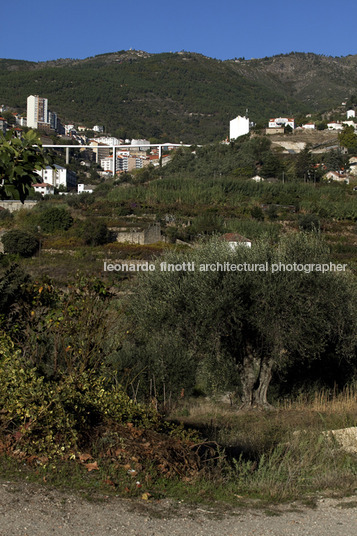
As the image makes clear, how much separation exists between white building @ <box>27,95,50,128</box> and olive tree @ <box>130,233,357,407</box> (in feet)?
369

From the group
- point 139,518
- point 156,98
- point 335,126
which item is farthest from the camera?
point 156,98

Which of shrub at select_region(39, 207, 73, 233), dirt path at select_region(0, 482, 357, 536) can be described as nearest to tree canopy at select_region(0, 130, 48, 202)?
dirt path at select_region(0, 482, 357, 536)

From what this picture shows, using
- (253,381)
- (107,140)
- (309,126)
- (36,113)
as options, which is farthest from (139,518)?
(107,140)

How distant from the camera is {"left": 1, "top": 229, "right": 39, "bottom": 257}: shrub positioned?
3769cm

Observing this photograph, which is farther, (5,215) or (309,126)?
(309,126)

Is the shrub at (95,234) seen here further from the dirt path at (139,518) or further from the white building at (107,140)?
the white building at (107,140)

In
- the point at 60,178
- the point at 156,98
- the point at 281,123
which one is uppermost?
the point at 156,98

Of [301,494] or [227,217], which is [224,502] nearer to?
[301,494]

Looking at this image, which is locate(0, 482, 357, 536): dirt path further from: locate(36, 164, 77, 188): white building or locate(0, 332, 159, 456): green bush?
locate(36, 164, 77, 188): white building

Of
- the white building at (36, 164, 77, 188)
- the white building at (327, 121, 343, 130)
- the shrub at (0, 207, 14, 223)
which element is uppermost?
the white building at (327, 121, 343, 130)

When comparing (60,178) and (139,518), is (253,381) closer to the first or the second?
(139,518)

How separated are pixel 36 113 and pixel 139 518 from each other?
124889mm

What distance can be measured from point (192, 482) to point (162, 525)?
0.75m

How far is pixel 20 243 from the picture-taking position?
38.0 metres
